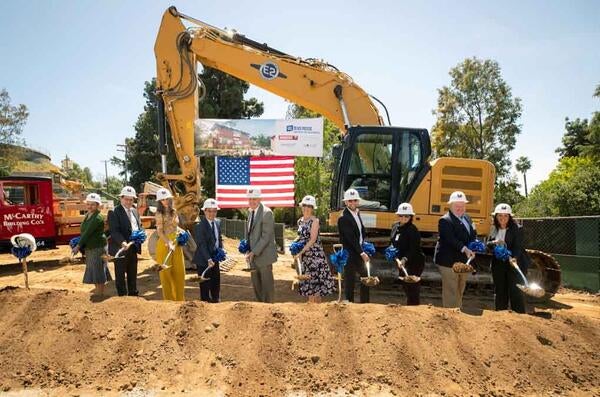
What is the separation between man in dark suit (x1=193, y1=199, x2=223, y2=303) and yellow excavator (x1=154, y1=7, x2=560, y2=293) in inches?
97.7

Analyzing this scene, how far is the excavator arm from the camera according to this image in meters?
8.89

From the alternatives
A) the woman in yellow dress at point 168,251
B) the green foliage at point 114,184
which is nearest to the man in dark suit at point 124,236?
the woman in yellow dress at point 168,251

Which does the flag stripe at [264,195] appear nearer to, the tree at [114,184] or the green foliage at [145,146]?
the green foliage at [145,146]

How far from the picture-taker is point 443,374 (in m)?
3.76

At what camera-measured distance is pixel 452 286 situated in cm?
526

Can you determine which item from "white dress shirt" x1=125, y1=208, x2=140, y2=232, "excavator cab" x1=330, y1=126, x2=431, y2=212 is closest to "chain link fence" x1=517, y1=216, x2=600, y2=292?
"excavator cab" x1=330, y1=126, x2=431, y2=212

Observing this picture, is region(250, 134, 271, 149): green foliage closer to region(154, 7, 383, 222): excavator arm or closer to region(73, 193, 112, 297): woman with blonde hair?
region(154, 7, 383, 222): excavator arm

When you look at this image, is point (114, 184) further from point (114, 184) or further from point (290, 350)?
point (290, 350)

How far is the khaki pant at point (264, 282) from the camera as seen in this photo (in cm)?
567

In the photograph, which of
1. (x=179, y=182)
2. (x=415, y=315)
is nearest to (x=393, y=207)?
(x=415, y=315)

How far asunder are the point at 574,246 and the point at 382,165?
458 cm

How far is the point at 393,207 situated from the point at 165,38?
5.68 m

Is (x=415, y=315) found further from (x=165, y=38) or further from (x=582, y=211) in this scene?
(x=582, y=211)

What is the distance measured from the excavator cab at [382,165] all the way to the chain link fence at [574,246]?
3.38 metres
